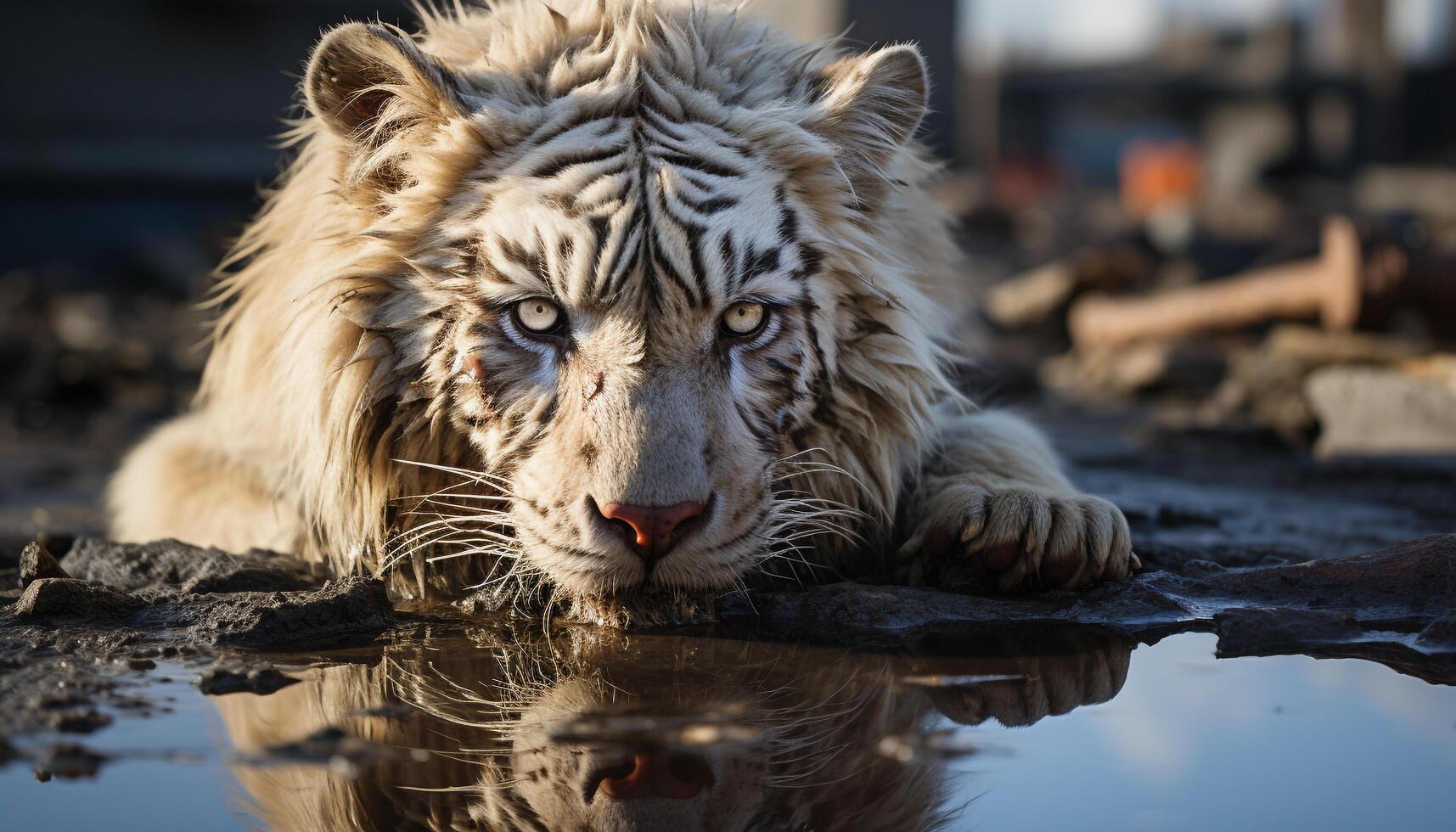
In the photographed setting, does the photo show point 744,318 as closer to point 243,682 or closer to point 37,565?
point 243,682

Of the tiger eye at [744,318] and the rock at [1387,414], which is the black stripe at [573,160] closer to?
the tiger eye at [744,318]

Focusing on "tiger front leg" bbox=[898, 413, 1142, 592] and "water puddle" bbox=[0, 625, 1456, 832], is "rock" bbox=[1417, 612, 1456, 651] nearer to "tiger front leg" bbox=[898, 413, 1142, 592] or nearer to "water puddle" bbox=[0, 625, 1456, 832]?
"water puddle" bbox=[0, 625, 1456, 832]

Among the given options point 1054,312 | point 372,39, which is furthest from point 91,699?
point 1054,312

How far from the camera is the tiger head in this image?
2631 millimetres

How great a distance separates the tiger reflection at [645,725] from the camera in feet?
5.47

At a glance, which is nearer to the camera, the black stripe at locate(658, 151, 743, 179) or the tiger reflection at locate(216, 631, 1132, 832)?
the tiger reflection at locate(216, 631, 1132, 832)

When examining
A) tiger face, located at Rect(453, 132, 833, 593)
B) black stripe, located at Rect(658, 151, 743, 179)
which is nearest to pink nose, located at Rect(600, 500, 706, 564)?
→ tiger face, located at Rect(453, 132, 833, 593)

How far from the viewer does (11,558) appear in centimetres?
349

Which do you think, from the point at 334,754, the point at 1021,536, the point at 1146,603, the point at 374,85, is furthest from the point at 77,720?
the point at 1146,603

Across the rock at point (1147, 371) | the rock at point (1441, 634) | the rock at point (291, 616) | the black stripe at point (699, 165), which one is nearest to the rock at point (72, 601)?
the rock at point (291, 616)

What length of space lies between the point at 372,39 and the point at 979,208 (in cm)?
1264

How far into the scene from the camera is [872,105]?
10.7 ft

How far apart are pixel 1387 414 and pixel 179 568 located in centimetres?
420

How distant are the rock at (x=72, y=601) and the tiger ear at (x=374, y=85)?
1.11m
